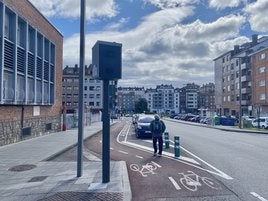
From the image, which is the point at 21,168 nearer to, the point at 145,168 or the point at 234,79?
the point at 145,168

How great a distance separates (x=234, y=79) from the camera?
7919 centimetres

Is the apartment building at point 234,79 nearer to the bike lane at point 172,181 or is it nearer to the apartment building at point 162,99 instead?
the bike lane at point 172,181

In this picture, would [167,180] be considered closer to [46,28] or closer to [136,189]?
[136,189]

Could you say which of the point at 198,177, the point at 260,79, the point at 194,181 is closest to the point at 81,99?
the point at 194,181

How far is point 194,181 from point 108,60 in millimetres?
3952

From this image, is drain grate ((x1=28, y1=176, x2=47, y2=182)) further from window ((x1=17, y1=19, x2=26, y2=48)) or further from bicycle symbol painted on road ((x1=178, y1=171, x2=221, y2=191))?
window ((x1=17, y1=19, x2=26, y2=48))

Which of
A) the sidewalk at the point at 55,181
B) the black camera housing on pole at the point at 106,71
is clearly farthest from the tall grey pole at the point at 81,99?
the black camera housing on pole at the point at 106,71

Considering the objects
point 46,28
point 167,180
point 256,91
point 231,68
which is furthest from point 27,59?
point 231,68

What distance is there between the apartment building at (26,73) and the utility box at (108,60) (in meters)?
8.79

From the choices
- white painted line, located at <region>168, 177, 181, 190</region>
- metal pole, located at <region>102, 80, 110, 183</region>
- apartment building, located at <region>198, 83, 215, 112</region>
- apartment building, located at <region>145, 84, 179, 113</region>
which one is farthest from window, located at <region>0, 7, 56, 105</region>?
apartment building, located at <region>145, 84, 179, 113</region>

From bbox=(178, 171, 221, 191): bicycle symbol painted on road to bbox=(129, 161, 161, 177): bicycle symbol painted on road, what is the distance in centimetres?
111

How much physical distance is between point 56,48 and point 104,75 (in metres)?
19.7

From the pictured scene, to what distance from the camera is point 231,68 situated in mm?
81250

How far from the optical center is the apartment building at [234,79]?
72.4 m
